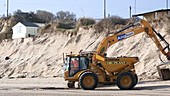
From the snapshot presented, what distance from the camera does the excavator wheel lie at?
30.0 meters

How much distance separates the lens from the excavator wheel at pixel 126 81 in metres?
30.0

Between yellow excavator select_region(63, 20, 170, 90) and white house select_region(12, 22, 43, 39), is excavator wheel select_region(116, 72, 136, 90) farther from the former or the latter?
white house select_region(12, 22, 43, 39)

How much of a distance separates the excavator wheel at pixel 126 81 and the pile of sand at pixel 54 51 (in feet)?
28.8

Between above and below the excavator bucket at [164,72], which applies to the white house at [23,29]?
above

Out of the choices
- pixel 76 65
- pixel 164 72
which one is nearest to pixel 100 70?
pixel 76 65

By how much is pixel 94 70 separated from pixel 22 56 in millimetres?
28965

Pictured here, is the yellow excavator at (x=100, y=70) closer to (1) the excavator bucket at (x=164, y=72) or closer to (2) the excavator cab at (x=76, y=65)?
(2) the excavator cab at (x=76, y=65)

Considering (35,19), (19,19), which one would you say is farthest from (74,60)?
(35,19)

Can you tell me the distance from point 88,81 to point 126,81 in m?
2.59

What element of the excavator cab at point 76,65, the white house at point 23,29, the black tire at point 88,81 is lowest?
the black tire at point 88,81

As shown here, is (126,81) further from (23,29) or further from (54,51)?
(23,29)

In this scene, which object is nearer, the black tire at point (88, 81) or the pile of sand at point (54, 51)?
the black tire at point (88, 81)

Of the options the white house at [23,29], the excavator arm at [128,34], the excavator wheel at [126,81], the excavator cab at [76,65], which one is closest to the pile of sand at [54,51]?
the excavator arm at [128,34]

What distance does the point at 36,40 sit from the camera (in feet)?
199
